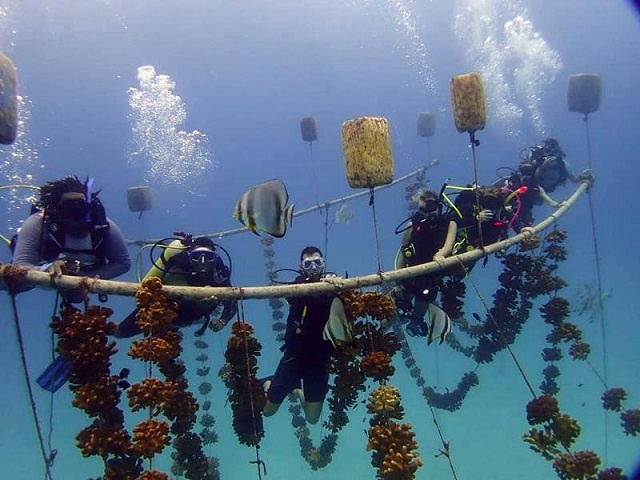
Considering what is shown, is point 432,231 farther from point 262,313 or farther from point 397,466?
point 262,313

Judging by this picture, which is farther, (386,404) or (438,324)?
(438,324)

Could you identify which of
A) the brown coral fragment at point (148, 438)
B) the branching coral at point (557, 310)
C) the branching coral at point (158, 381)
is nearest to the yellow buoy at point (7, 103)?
the branching coral at point (158, 381)

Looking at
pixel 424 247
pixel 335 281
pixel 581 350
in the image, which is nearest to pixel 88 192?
pixel 335 281

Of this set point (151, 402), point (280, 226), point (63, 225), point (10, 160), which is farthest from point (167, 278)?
point (10, 160)

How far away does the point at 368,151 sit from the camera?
5.02 m

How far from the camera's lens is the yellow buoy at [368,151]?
4.99 m

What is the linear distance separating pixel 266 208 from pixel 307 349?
10.9 feet

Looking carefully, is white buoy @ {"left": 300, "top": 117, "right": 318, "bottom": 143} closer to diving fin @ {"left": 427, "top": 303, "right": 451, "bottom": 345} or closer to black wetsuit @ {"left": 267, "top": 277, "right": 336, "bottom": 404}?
black wetsuit @ {"left": 267, "top": 277, "right": 336, "bottom": 404}

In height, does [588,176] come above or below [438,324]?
above

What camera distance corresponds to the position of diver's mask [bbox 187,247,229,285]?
5.32 meters

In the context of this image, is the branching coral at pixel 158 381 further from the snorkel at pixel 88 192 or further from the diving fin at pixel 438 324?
the diving fin at pixel 438 324

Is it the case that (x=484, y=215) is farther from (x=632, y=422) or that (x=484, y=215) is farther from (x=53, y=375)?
(x=53, y=375)

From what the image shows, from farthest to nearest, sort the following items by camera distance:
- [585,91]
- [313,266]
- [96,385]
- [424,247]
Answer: [585,91] < [424,247] < [313,266] < [96,385]

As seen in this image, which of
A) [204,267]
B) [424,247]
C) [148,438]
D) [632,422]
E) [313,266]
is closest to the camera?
[148,438]
